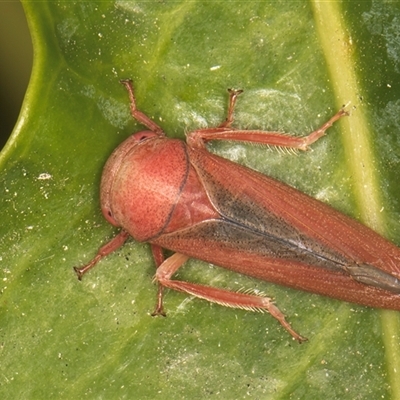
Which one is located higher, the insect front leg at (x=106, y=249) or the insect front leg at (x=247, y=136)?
the insect front leg at (x=247, y=136)

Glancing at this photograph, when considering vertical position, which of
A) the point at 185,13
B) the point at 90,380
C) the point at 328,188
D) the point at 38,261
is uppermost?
the point at 185,13

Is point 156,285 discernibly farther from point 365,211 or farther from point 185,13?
point 185,13

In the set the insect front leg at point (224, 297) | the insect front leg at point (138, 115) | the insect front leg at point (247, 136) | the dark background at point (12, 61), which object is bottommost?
the insect front leg at point (224, 297)

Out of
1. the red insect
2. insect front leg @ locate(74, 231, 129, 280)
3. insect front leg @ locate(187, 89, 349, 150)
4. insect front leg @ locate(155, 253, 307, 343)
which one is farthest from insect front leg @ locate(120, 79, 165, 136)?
insect front leg @ locate(155, 253, 307, 343)

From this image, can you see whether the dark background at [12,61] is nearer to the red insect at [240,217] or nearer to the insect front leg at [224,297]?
the red insect at [240,217]

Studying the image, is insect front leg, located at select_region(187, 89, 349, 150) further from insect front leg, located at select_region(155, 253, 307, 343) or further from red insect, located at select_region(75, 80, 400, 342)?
insect front leg, located at select_region(155, 253, 307, 343)

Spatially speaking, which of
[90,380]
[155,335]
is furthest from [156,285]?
Result: [90,380]

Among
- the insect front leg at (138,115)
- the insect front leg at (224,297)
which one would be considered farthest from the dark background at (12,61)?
the insect front leg at (224,297)
